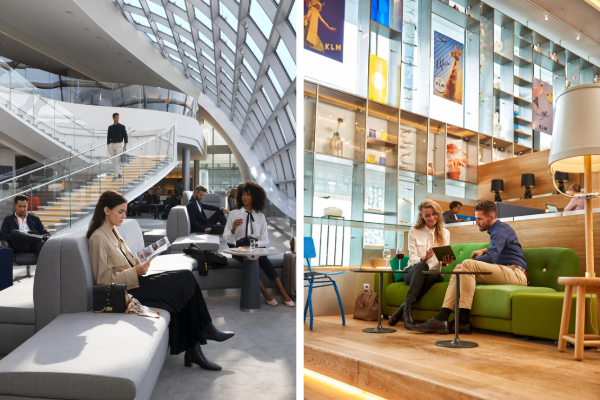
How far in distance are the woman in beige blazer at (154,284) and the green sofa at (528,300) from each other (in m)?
2.09

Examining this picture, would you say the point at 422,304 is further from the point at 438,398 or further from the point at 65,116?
the point at 65,116

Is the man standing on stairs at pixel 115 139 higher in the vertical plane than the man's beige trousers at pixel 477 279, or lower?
higher

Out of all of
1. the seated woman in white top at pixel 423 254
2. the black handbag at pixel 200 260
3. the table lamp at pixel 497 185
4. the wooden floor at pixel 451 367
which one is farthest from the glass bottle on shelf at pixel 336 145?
the wooden floor at pixel 451 367

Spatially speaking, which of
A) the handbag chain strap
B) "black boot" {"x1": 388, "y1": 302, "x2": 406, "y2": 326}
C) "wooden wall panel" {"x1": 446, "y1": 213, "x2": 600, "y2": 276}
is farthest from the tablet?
the handbag chain strap

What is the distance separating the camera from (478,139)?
31.6ft

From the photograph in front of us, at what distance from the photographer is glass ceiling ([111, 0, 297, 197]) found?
13.0m

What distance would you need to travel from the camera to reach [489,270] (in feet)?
11.9

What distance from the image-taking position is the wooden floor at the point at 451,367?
74.7 inches

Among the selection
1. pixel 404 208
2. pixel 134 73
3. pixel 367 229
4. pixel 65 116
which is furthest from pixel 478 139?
pixel 134 73

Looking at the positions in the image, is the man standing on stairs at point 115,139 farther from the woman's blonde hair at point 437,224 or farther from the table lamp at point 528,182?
the woman's blonde hair at point 437,224

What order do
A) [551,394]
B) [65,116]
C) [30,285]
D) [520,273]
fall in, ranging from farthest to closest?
1. [65,116]
2. [520,273]
3. [30,285]
4. [551,394]

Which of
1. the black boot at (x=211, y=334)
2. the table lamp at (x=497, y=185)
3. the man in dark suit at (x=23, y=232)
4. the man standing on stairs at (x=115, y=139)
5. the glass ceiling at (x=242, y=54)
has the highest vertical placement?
the glass ceiling at (x=242, y=54)

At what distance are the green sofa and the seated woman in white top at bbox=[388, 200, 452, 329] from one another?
5.6 inches

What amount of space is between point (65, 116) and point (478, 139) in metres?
12.7
